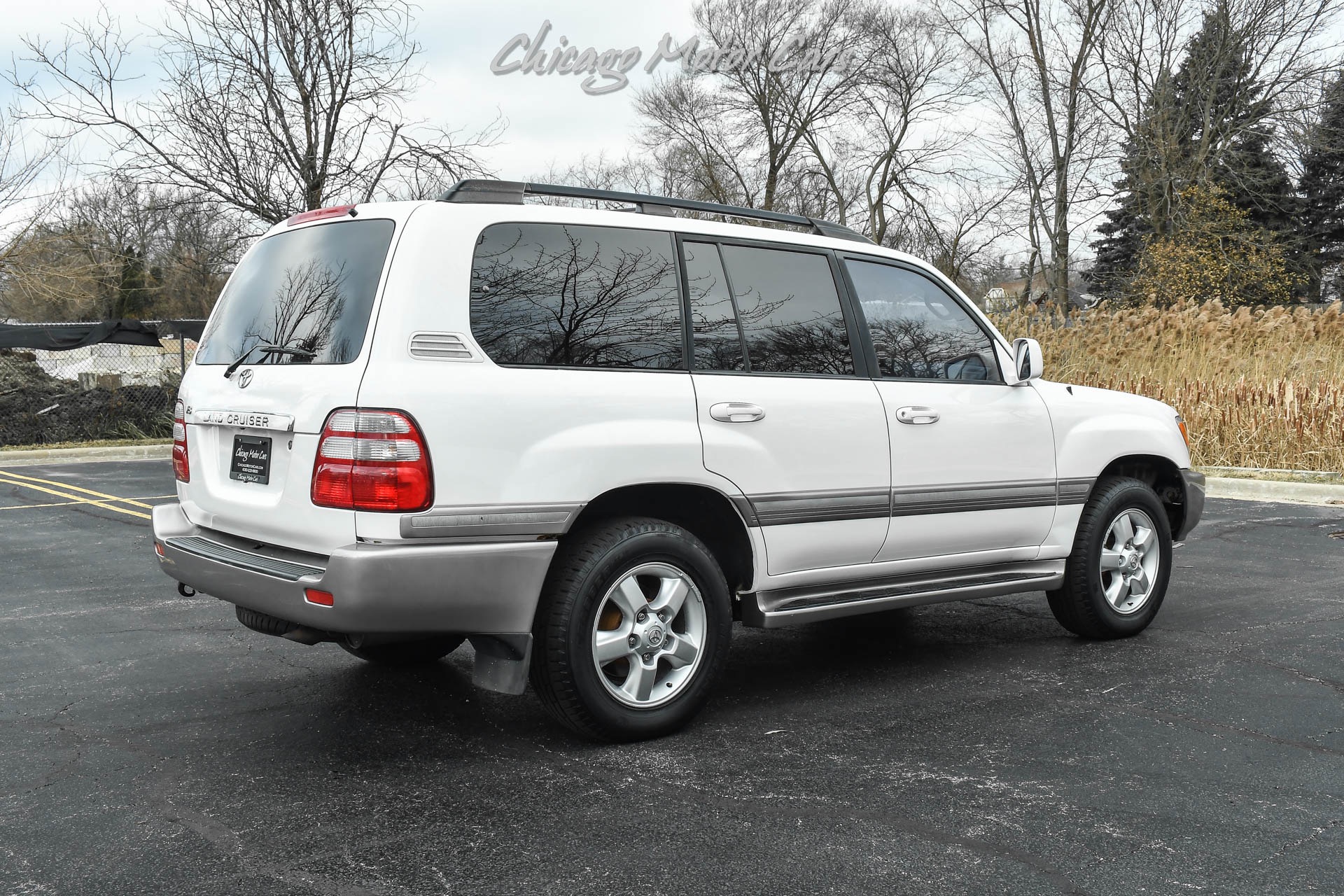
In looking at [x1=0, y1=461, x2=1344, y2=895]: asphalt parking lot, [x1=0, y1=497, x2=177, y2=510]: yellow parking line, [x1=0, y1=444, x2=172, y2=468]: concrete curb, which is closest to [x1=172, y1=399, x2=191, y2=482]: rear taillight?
[x1=0, y1=461, x2=1344, y2=895]: asphalt parking lot

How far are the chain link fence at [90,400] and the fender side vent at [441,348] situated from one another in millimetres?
17314

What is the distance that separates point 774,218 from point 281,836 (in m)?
3.03

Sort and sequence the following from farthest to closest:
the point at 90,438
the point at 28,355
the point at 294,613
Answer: the point at 28,355, the point at 90,438, the point at 294,613

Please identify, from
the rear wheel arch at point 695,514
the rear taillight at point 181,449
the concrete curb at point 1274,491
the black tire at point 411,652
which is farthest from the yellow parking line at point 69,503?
the concrete curb at point 1274,491

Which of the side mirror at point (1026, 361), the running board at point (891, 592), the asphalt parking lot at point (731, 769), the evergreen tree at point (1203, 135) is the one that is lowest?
the asphalt parking lot at point (731, 769)

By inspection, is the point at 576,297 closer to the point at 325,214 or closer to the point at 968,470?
the point at 325,214

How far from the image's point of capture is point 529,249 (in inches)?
162

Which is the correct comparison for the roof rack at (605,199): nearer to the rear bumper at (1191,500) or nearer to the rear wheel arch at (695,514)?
the rear wheel arch at (695,514)

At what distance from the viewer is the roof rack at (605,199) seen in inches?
164

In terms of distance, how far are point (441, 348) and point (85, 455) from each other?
16693 millimetres

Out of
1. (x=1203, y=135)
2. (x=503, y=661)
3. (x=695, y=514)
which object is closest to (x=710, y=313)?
(x=695, y=514)

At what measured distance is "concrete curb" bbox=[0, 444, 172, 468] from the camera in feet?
58.4

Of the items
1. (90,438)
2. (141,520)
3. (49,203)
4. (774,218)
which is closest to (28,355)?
(49,203)

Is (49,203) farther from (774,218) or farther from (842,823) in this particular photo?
(842,823)
